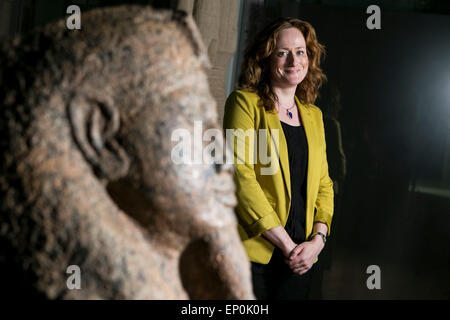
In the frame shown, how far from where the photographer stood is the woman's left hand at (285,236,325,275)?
1.71 meters

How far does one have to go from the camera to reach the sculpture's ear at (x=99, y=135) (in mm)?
831

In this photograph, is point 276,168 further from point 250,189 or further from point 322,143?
point 322,143

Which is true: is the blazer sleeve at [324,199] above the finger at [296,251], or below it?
above

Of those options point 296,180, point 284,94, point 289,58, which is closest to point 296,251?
point 296,180

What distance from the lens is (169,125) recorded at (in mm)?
855

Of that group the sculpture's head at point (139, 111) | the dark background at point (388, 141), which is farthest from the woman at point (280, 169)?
the dark background at point (388, 141)

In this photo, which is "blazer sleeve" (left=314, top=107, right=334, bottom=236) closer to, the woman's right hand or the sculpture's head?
the woman's right hand

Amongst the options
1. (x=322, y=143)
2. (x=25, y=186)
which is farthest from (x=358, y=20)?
(x=25, y=186)

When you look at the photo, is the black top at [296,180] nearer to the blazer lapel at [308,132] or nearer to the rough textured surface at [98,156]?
the blazer lapel at [308,132]

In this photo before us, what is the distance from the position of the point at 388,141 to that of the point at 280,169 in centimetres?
143

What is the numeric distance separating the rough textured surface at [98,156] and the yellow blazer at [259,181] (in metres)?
0.77

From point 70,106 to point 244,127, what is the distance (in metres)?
0.93

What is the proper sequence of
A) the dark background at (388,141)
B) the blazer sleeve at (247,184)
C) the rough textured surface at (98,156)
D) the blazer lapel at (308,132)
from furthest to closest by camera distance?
the dark background at (388,141), the blazer lapel at (308,132), the blazer sleeve at (247,184), the rough textured surface at (98,156)

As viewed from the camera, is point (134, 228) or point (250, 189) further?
point (250, 189)
